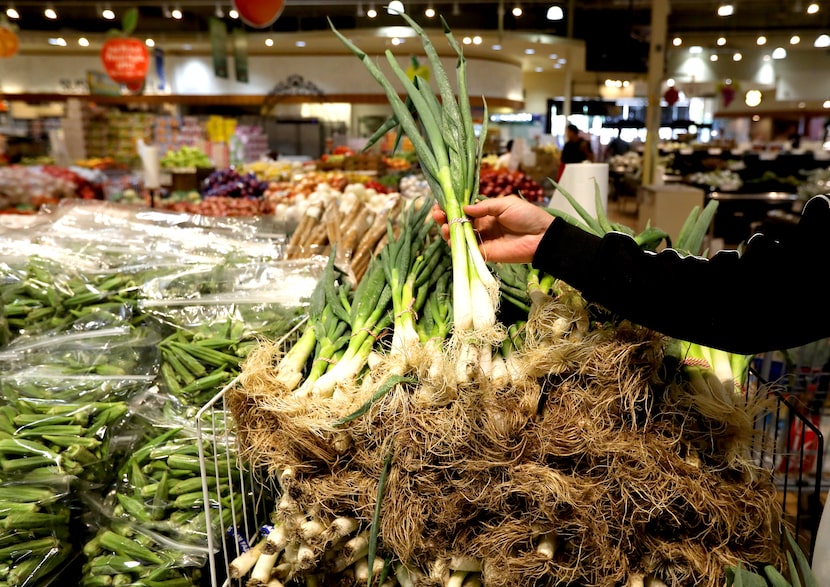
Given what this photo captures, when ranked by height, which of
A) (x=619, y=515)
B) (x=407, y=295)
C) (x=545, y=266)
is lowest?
(x=619, y=515)

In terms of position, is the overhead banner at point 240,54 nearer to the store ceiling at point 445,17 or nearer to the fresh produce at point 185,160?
the store ceiling at point 445,17

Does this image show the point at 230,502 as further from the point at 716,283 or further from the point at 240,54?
the point at 240,54

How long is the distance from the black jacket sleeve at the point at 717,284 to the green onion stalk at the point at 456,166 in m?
0.17

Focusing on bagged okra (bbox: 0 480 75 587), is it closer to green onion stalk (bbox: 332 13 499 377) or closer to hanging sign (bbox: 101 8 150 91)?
green onion stalk (bbox: 332 13 499 377)

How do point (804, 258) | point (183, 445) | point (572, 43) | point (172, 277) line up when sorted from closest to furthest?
point (804, 258)
point (183, 445)
point (172, 277)
point (572, 43)

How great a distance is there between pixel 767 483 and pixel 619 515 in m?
0.30

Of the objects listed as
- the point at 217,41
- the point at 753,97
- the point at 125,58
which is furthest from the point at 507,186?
the point at 753,97

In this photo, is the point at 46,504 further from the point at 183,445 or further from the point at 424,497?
the point at 424,497

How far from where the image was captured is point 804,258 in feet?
3.47

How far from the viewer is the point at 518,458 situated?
3.88 feet

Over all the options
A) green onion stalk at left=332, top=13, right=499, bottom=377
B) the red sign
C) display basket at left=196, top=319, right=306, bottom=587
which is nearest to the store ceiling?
the red sign

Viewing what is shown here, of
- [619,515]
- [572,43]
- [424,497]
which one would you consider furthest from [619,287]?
[572,43]

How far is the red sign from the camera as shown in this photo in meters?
8.03

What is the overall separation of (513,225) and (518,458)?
492mm
